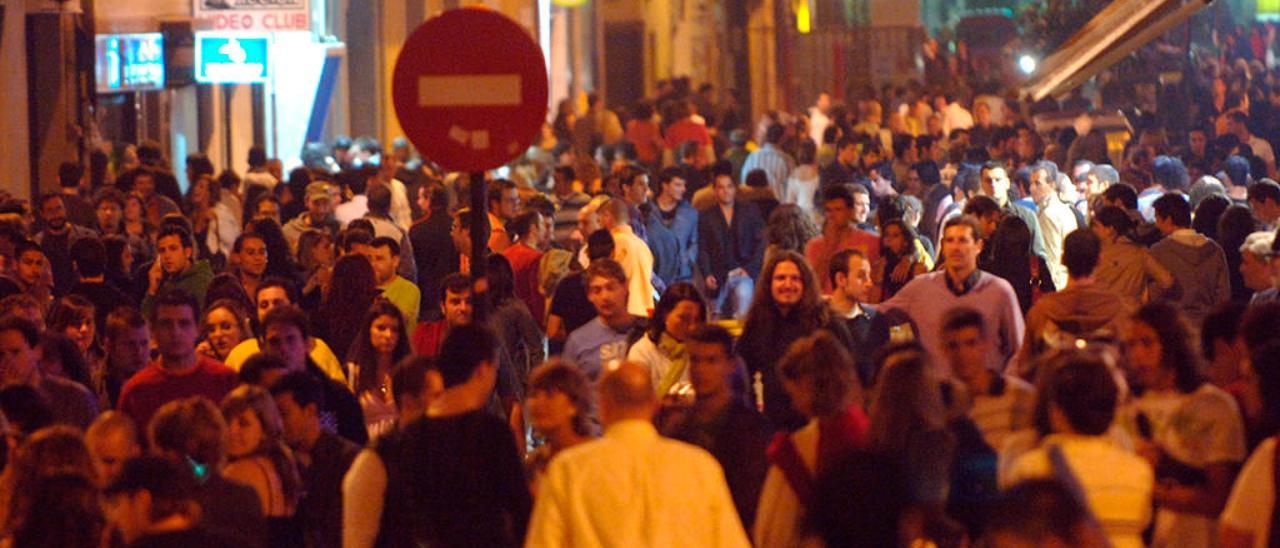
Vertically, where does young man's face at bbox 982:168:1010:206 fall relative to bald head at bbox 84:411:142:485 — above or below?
above

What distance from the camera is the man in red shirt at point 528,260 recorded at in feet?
46.7

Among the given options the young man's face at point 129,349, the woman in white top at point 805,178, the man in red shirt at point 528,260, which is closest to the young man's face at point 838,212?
the man in red shirt at point 528,260

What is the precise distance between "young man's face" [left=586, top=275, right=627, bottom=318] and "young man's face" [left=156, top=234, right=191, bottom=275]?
3.42 meters

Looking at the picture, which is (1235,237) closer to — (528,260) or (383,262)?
(528,260)

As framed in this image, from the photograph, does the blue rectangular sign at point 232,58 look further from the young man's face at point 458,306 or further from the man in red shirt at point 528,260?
the young man's face at point 458,306

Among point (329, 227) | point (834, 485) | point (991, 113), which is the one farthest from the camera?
point (991, 113)

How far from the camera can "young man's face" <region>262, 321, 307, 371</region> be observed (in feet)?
31.4

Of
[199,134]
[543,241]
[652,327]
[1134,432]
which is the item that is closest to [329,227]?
[543,241]

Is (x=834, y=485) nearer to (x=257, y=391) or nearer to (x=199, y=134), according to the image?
(x=257, y=391)

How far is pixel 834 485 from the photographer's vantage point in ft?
21.9

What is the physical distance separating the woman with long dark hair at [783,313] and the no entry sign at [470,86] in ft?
5.53

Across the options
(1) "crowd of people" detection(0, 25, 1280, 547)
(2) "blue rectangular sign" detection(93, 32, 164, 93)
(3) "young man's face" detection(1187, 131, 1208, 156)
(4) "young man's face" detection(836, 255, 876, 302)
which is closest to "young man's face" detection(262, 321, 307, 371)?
(1) "crowd of people" detection(0, 25, 1280, 547)

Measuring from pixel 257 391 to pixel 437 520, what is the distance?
35.4 inches

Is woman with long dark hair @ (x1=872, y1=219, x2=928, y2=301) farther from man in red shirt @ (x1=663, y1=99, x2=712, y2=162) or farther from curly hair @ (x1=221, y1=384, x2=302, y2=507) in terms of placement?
man in red shirt @ (x1=663, y1=99, x2=712, y2=162)
